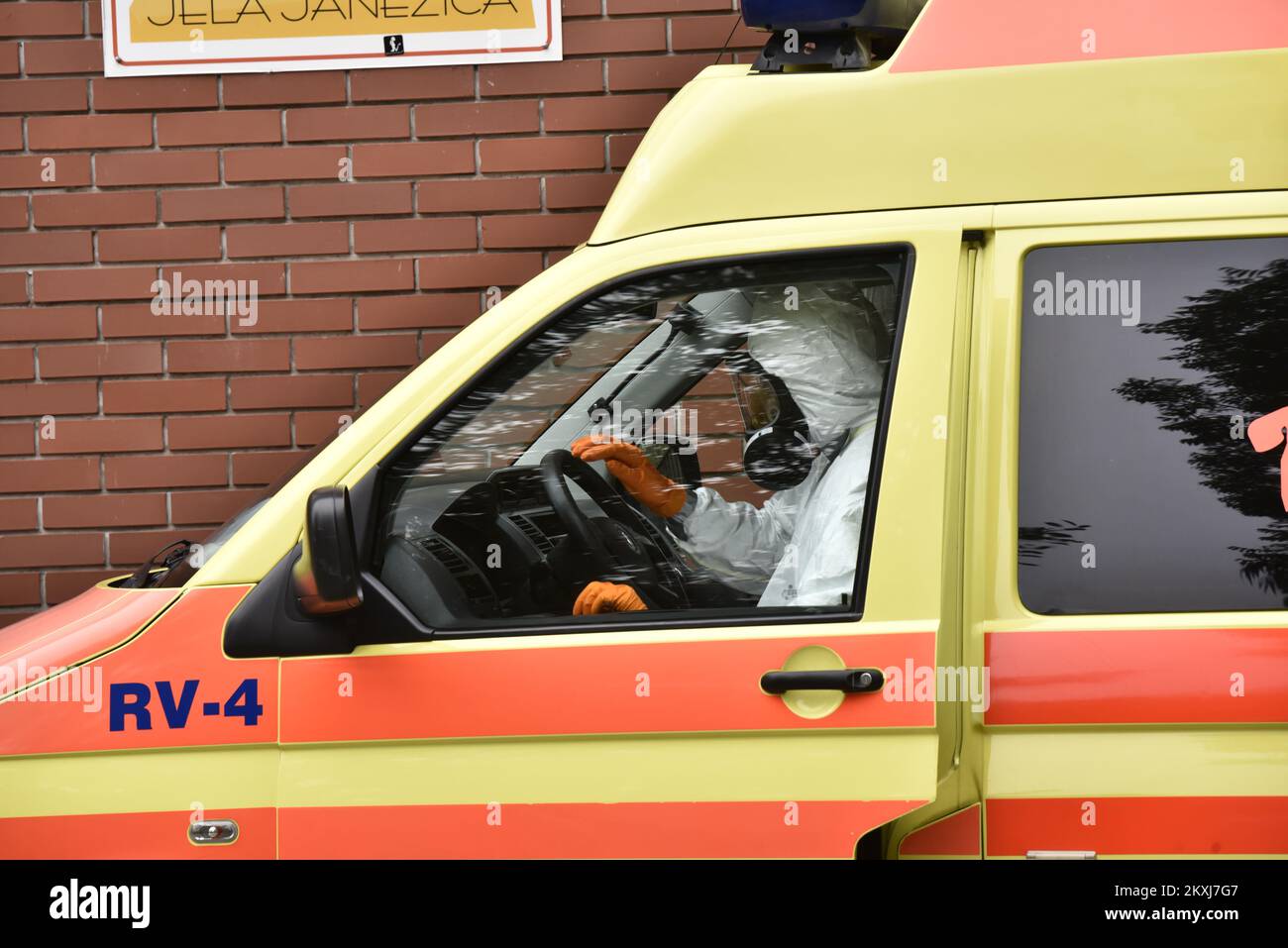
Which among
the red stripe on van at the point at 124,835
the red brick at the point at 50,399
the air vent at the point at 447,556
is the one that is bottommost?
the red stripe on van at the point at 124,835

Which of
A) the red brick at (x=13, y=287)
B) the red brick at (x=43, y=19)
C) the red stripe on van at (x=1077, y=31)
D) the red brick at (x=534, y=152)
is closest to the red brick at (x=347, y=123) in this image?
the red brick at (x=534, y=152)

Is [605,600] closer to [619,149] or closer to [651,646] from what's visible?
[651,646]

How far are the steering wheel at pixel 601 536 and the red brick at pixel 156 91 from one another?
2.67m

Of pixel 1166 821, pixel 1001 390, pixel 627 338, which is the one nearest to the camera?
pixel 1166 821

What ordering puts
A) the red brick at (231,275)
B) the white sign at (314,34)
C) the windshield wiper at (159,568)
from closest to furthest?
the windshield wiper at (159,568) → the white sign at (314,34) → the red brick at (231,275)

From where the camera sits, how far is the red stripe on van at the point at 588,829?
183cm

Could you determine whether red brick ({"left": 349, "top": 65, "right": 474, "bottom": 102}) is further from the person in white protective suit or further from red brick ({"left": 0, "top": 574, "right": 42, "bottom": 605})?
the person in white protective suit

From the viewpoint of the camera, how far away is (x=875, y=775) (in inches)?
71.7

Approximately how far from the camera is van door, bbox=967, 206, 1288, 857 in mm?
1781

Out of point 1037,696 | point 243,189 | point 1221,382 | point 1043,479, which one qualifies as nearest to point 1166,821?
point 1037,696

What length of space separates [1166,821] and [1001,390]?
2.39 ft

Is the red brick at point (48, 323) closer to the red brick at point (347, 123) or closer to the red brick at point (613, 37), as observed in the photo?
the red brick at point (347, 123)

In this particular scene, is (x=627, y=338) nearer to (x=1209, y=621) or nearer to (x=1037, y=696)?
(x=1037, y=696)

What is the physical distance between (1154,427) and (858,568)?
1.76ft
